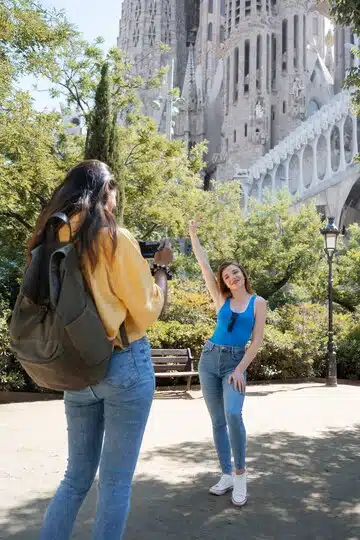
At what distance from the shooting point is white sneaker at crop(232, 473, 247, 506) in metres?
3.19

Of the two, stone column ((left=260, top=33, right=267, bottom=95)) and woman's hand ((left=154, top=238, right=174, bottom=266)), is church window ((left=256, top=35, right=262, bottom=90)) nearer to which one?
stone column ((left=260, top=33, right=267, bottom=95))

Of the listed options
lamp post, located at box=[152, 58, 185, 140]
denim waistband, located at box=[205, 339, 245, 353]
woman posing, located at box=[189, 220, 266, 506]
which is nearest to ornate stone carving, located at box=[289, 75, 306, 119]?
lamp post, located at box=[152, 58, 185, 140]

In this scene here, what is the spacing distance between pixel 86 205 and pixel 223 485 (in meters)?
2.31

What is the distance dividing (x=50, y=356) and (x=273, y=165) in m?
45.8

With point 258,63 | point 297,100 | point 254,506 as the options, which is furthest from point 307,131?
point 254,506

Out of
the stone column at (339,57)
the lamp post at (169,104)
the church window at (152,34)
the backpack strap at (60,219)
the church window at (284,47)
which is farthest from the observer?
the church window at (152,34)

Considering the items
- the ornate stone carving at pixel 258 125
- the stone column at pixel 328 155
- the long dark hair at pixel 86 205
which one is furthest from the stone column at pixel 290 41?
the long dark hair at pixel 86 205

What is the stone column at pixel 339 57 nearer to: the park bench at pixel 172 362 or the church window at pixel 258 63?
the church window at pixel 258 63

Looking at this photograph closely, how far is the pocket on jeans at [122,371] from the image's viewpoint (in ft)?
6.14

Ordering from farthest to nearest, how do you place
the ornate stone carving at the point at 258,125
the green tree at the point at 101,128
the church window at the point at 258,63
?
the church window at the point at 258,63, the ornate stone carving at the point at 258,125, the green tree at the point at 101,128

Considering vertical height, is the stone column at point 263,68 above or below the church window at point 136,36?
below

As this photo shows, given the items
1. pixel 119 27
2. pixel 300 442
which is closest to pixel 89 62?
pixel 300 442

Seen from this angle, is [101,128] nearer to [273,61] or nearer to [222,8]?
[273,61]

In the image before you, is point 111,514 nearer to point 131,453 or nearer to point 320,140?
point 131,453
